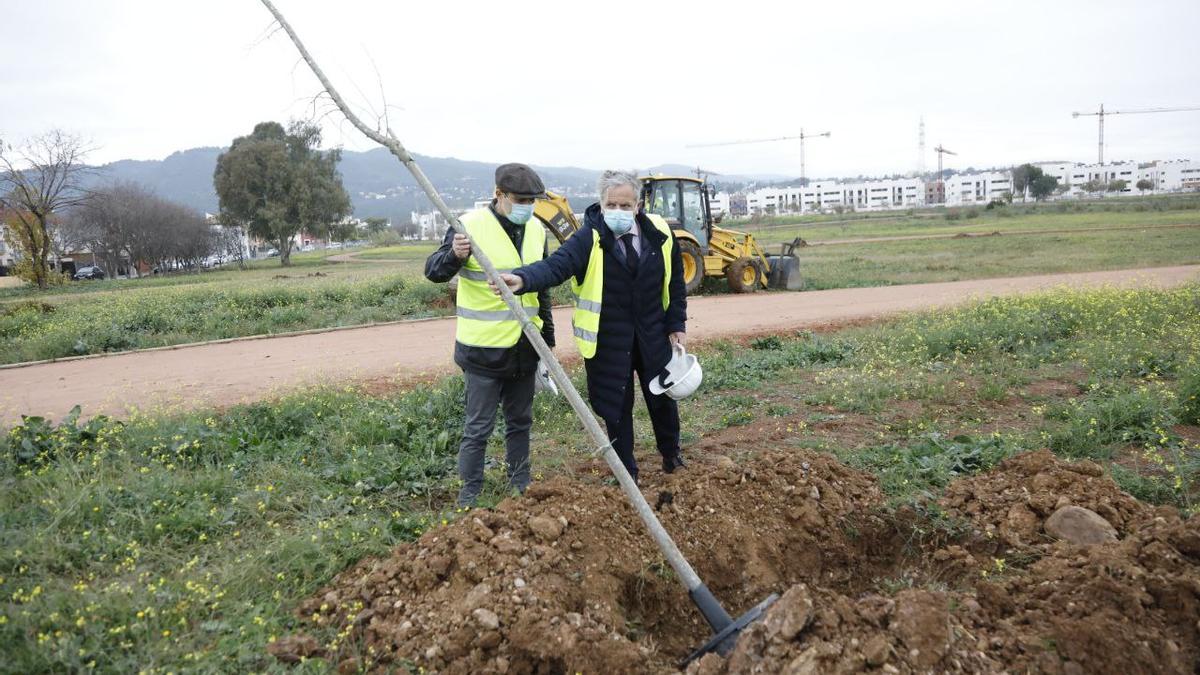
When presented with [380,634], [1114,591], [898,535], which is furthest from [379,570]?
[1114,591]

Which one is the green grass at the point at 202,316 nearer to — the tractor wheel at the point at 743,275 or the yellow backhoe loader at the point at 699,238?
the yellow backhoe loader at the point at 699,238

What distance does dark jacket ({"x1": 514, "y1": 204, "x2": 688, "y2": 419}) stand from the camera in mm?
4000

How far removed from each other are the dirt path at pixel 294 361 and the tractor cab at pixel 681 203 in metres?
2.06

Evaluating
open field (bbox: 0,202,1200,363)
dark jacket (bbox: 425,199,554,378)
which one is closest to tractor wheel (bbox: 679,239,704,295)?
open field (bbox: 0,202,1200,363)

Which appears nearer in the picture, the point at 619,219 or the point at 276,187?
the point at 619,219

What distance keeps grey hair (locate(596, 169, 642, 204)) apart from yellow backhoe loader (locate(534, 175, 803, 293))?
9.82 metres

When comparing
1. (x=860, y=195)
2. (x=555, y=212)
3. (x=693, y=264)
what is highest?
(x=860, y=195)

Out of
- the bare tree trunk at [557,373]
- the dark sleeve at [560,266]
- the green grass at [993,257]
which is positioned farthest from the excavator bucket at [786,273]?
the bare tree trunk at [557,373]

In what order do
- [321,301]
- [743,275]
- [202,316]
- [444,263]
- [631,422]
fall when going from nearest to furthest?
[444,263]
[631,422]
[202,316]
[321,301]
[743,275]

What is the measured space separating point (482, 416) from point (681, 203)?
12.1 m

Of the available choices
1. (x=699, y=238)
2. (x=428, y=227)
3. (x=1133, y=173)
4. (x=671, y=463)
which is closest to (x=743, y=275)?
(x=699, y=238)

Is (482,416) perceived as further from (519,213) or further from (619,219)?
(619,219)

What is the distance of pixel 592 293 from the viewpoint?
4000 millimetres

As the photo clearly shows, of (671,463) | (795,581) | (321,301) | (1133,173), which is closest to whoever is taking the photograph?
(795,581)
